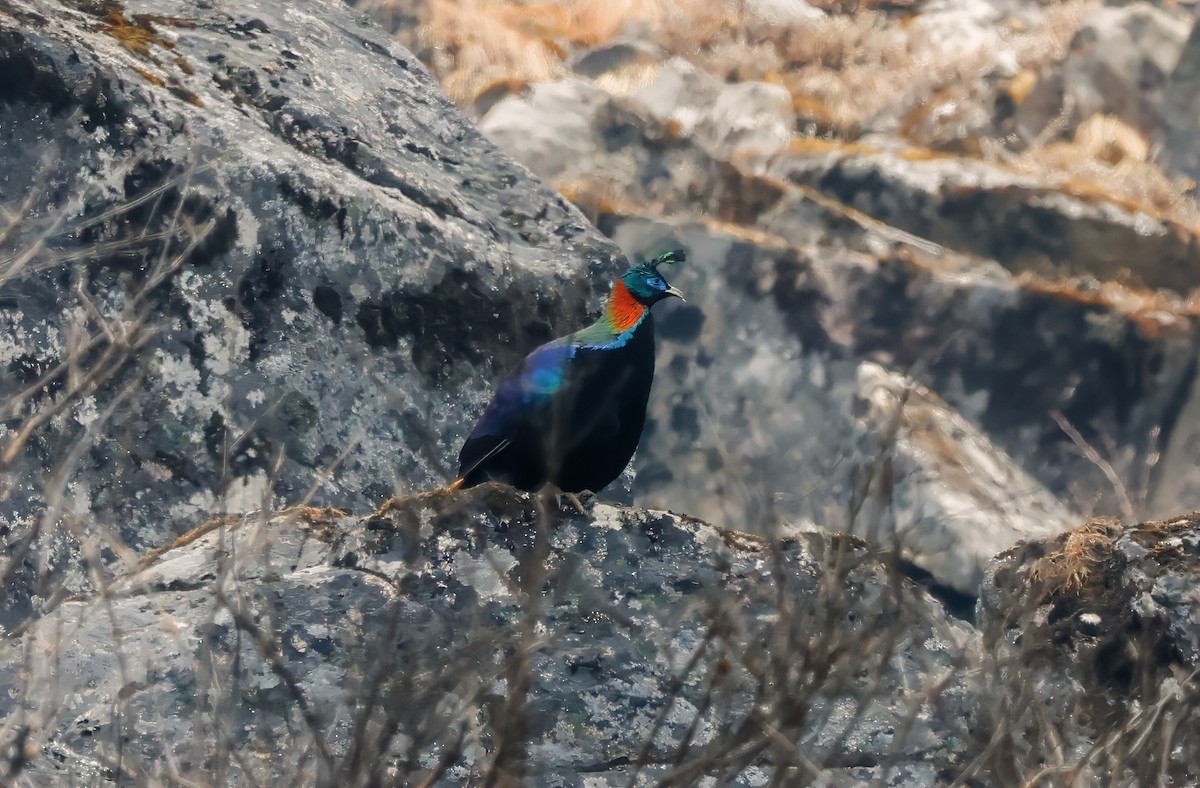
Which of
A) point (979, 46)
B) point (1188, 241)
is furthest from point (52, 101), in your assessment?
point (979, 46)

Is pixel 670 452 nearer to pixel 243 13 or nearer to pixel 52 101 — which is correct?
pixel 243 13

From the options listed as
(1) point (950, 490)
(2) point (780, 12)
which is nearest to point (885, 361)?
(1) point (950, 490)

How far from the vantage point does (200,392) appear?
4895 millimetres

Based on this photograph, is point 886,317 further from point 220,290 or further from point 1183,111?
point 1183,111

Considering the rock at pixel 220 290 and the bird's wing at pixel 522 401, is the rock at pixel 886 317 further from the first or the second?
the bird's wing at pixel 522 401

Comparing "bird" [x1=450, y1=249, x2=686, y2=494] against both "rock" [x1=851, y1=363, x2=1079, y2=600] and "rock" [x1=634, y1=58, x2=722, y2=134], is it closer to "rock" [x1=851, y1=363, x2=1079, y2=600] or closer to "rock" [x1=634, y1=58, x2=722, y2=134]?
"rock" [x1=851, y1=363, x2=1079, y2=600]

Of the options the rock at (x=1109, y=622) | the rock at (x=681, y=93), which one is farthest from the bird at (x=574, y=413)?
the rock at (x=681, y=93)

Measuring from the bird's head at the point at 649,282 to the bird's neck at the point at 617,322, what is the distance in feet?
0.07

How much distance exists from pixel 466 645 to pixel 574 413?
1941 mm

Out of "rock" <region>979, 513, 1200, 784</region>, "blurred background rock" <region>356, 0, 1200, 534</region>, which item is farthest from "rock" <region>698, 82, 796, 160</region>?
"rock" <region>979, 513, 1200, 784</region>

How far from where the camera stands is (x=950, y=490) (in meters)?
7.20

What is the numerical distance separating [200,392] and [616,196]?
4879 millimetres

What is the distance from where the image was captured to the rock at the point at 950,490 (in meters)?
6.78

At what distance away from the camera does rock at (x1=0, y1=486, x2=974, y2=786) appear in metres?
2.79
